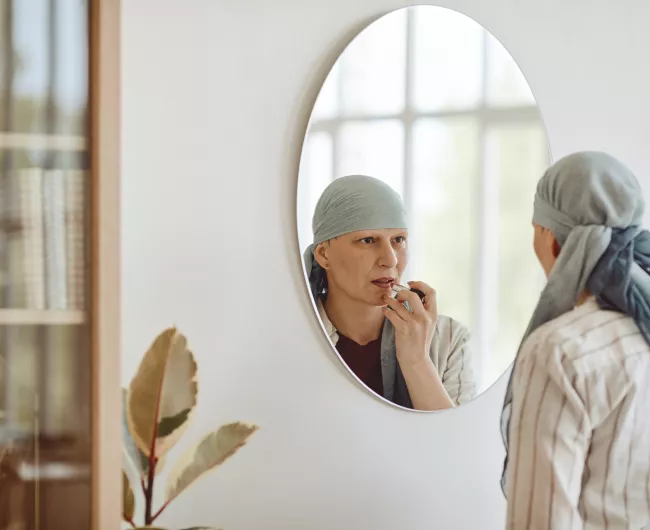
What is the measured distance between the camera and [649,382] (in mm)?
1399

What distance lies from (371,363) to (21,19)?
1.05 meters

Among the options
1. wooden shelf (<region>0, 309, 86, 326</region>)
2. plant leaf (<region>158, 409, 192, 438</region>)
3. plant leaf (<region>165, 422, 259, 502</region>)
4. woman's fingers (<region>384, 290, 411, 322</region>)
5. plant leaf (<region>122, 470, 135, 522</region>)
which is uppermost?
wooden shelf (<region>0, 309, 86, 326</region>)

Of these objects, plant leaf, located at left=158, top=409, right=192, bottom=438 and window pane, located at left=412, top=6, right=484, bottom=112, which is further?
window pane, located at left=412, top=6, right=484, bottom=112

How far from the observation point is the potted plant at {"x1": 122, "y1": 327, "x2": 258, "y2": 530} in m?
1.46

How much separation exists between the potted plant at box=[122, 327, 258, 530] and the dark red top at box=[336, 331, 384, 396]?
1.38ft

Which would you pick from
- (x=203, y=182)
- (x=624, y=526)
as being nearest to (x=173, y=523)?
(x=203, y=182)

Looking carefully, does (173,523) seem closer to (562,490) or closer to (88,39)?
(562,490)

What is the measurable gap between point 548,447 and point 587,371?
144 millimetres

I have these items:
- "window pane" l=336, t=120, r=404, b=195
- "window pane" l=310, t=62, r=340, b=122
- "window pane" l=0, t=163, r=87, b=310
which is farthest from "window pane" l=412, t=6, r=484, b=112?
"window pane" l=0, t=163, r=87, b=310

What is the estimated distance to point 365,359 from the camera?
72.0 inches

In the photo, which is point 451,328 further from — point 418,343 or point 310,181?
point 310,181

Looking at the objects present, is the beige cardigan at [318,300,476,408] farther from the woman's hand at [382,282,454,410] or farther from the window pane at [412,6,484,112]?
the window pane at [412,6,484,112]

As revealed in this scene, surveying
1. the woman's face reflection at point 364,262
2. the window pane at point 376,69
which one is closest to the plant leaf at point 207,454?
the woman's face reflection at point 364,262

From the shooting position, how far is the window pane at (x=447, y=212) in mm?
1905
